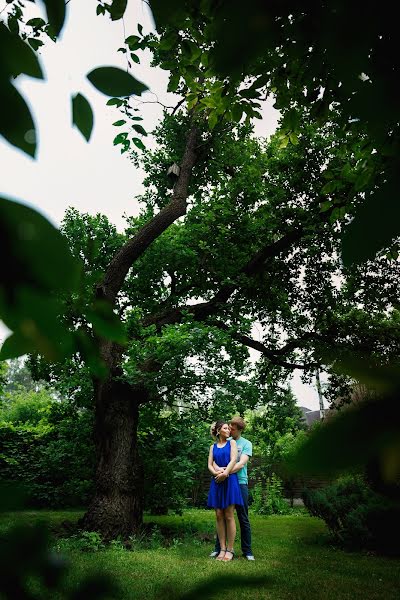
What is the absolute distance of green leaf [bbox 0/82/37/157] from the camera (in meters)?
0.38

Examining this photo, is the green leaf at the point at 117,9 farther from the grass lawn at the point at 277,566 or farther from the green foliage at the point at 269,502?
the green foliage at the point at 269,502

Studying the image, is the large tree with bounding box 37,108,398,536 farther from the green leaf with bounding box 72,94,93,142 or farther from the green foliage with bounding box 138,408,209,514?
the green leaf with bounding box 72,94,93,142

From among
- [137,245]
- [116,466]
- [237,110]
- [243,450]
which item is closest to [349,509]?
[243,450]

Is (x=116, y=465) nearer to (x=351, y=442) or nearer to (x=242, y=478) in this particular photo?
(x=242, y=478)

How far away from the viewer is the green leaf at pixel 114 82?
56cm

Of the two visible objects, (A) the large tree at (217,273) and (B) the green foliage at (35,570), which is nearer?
(B) the green foliage at (35,570)

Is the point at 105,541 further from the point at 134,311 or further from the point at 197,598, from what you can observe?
the point at 197,598

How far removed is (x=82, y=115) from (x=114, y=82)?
0.11 m

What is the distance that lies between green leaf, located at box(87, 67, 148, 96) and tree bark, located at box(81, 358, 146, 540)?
7585 mm

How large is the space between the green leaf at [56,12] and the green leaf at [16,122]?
206 millimetres

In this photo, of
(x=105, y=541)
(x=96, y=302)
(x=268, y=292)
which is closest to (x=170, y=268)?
(x=268, y=292)

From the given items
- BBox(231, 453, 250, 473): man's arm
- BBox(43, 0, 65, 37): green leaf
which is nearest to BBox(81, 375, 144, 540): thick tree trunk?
BBox(231, 453, 250, 473): man's arm

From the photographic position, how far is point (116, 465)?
7953 millimetres

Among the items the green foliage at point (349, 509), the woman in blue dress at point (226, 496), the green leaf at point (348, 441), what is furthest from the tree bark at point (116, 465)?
the green leaf at point (348, 441)
